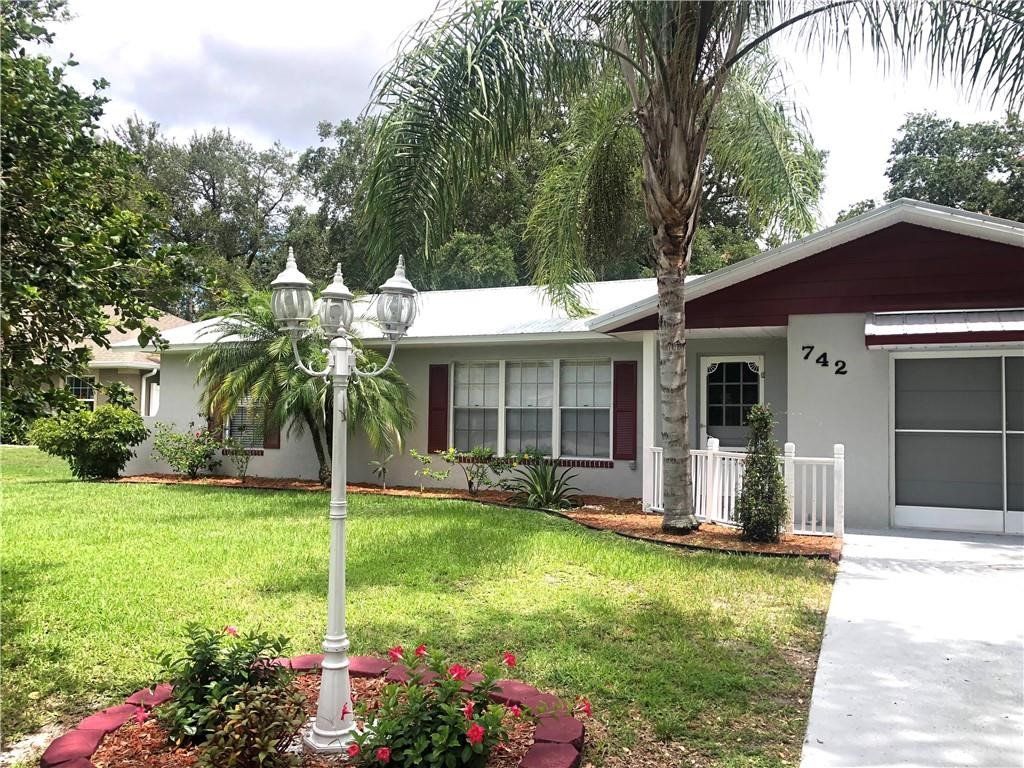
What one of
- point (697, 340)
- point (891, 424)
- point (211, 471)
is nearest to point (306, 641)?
point (891, 424)

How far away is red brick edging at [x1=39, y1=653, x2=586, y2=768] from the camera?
10.7 ft

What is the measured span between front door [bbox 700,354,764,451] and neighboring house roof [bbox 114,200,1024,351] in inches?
39.7

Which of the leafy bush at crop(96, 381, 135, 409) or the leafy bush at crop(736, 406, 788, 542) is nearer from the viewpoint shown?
the leafy bush at crop(96, 381, 135, 409)

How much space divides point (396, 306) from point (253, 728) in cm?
216

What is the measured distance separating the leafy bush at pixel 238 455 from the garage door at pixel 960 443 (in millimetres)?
11293

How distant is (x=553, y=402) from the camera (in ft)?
41.9

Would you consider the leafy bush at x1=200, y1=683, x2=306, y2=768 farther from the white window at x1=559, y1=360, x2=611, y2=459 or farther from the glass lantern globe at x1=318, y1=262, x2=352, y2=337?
the white window at x1=559, y1=360, x2=611, y2=459

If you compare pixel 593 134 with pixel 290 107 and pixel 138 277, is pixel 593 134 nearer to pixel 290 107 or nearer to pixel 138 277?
pixel 138 277

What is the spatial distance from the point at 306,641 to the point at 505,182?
2469 cm

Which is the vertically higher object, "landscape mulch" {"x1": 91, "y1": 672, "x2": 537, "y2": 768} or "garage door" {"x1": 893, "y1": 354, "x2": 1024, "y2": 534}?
"garage door" {"x1": 893, "y1": 354, "x2": 1024, "y2": 534}

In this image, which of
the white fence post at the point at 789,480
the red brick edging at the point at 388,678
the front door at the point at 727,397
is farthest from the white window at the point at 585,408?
the red brick edging at the point at 388,678

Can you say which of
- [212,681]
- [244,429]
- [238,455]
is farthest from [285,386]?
[212,681]

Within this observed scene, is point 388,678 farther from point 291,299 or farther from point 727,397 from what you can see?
point 727,397

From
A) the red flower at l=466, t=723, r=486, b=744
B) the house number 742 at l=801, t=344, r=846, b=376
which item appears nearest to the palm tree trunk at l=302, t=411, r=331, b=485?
the house number 742 at l=801, t=344, r=846, b=376
